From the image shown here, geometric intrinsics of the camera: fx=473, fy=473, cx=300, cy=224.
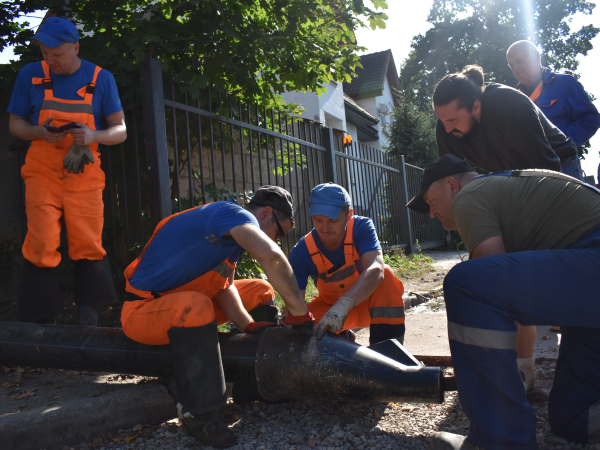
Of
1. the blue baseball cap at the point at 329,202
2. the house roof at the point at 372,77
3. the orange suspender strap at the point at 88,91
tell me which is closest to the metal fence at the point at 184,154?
the orange suspender strap at the point at 88,91

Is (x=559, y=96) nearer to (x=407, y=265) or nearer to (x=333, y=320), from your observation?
(x=333, y=320)

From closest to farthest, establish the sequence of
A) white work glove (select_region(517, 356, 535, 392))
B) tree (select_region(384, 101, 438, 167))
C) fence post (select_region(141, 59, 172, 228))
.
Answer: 1. white work glove (select_region(517, 356, 535, 392))
2. fence post (select_region(141, 59, 172, 228))
3. tree (select_region(384, 101, 438, 167))

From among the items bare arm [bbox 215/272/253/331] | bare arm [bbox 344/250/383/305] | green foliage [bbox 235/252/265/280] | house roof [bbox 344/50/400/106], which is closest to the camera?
bare arm [bbox 344/250/383/305]

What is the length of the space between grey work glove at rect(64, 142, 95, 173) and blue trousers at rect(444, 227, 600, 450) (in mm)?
2109

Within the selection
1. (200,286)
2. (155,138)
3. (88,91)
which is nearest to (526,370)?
(200,286)

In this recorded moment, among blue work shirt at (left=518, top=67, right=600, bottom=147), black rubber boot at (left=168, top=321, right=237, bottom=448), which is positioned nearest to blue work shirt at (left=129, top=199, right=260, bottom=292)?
black rubber boot at (left=168, top=321, right=237, bottom=448)

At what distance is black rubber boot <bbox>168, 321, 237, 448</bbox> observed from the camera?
189 centimetres

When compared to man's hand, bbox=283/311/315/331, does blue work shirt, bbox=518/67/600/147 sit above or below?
above

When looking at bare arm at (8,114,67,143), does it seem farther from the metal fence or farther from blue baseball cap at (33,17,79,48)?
the metal fence

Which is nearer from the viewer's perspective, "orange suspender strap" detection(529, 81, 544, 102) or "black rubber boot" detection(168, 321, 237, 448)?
"black rubber boot" detection(168, 321, 237, 448)

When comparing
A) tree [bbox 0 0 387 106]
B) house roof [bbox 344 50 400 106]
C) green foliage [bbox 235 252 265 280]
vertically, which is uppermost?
house roof [bbox 344 50 400 106]

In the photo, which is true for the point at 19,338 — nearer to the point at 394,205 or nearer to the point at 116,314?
the point at 116,314

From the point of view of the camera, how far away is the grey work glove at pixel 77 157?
8.74 feet

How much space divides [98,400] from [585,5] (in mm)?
33386
